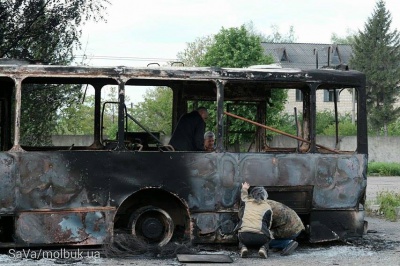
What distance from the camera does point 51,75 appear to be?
1103cm

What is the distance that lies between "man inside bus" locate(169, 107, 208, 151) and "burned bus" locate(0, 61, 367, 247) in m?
0.26

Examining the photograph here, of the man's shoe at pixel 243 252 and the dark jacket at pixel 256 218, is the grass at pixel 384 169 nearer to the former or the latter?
the dark jacket at pixel 256 218

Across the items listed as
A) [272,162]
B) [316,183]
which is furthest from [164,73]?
[316,183]

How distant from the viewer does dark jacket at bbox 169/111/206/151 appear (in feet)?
38.8

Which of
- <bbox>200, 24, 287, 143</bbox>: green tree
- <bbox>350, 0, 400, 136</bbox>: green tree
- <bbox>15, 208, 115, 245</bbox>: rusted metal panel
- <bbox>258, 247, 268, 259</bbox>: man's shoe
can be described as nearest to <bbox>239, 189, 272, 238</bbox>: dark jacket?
<bbox>258, 247, 268, 259</bbox>: man's shoe

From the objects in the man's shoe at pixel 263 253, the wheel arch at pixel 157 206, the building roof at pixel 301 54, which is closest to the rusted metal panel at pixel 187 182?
the wheel arch at pixel 157 206

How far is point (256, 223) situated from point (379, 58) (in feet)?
176

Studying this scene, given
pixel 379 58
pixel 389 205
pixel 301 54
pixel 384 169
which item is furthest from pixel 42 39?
pixel 301 54

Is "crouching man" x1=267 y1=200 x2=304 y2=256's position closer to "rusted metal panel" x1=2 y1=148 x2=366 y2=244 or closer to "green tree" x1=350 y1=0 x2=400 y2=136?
"rusted metal panel" x1=2 y1=148 x2=366 y2=244

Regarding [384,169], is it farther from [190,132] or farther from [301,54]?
[301,54]

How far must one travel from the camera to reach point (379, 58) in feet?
205

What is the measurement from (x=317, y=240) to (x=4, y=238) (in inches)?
176

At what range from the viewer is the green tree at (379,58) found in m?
62.4

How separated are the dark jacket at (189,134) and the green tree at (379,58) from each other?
51074 mm
